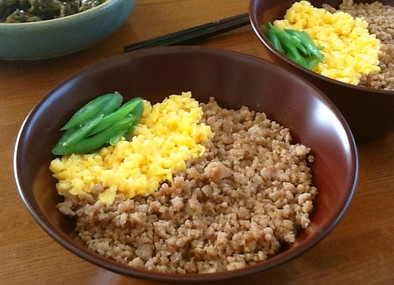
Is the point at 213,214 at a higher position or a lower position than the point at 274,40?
lower

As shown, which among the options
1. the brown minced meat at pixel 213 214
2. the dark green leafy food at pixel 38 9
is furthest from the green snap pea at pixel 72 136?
the dark green leafy food at pixel 38 9

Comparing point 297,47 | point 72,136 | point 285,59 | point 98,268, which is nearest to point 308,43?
point 297,47

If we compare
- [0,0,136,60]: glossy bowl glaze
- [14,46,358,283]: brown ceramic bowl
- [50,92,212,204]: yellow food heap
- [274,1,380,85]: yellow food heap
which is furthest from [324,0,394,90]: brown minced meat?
[0,0,136,60]: glossy bowl glaze

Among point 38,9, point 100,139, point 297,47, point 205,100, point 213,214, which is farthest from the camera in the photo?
point 38,9

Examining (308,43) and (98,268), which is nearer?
(98,268)

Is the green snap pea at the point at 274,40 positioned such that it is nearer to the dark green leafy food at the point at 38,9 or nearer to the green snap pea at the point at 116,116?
the green snap pea at the point at 116,116

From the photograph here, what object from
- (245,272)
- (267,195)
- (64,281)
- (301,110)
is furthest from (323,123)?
(64,281)

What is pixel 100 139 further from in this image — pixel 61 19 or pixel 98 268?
pixel 61 19

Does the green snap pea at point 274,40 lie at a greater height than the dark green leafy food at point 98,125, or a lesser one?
greater
